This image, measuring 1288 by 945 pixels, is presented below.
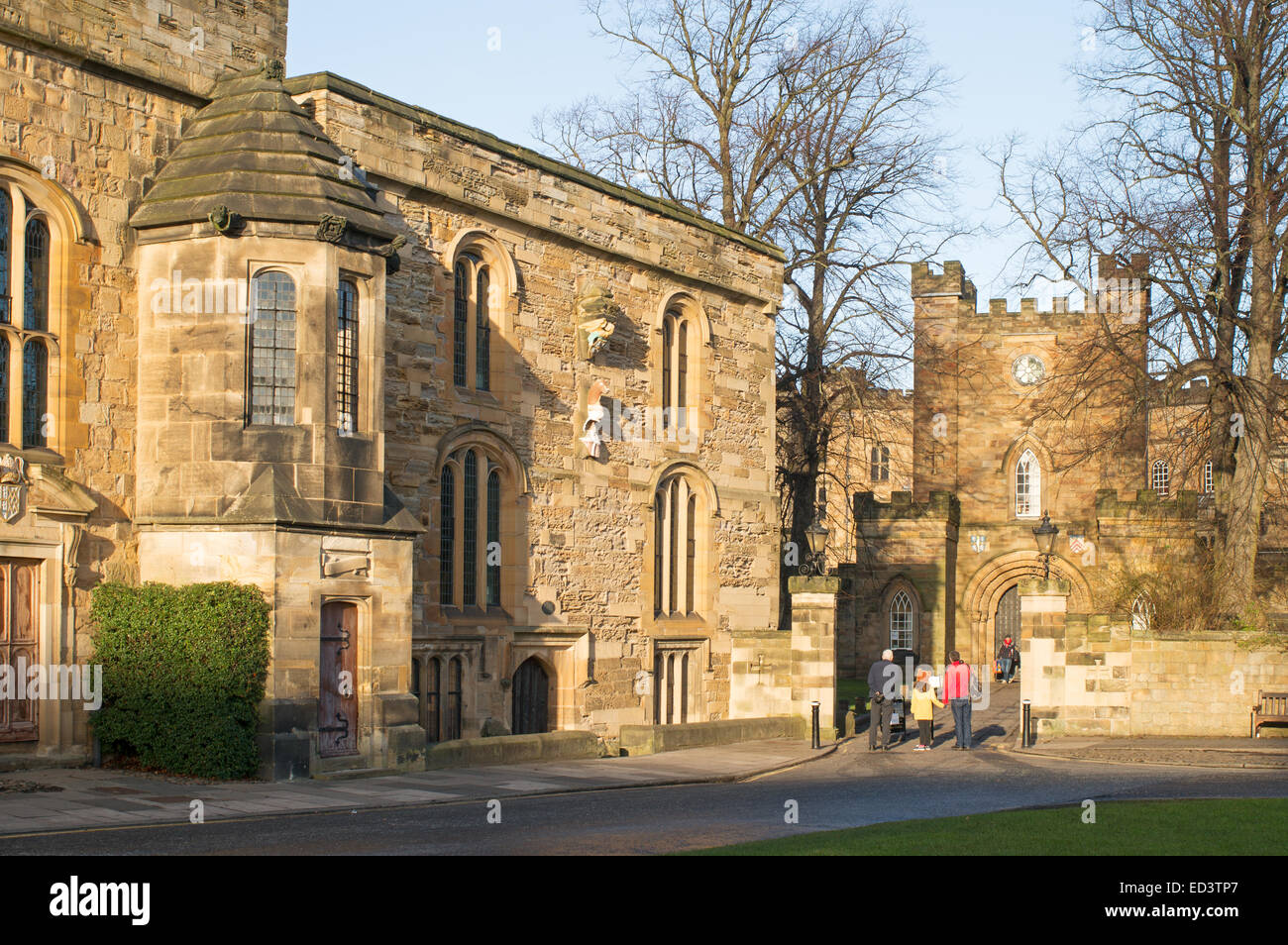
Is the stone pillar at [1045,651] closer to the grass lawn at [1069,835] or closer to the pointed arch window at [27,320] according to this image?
the grass lawn at [1069,835]

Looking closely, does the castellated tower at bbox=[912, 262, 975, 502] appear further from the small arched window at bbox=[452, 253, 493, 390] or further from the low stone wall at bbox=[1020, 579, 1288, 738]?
the small arched window at bbox=[452, 253, 493, 390]

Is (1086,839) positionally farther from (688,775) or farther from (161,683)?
(161,683)

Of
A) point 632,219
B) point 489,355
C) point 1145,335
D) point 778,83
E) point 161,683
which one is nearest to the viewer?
point 161,683

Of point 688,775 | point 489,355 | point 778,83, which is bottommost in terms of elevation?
point 688,775

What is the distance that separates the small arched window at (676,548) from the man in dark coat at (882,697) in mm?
3726

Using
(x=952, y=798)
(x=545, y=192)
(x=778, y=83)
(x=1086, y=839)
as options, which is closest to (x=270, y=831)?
(x=1086, y=839)

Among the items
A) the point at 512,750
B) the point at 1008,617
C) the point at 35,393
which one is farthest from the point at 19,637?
the point at 1008,617

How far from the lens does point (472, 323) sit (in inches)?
872

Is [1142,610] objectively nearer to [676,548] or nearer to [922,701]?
[922,701]

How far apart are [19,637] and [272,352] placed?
418cm

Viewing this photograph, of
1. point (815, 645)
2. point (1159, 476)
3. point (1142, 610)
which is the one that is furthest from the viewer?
point (1159, 476)
